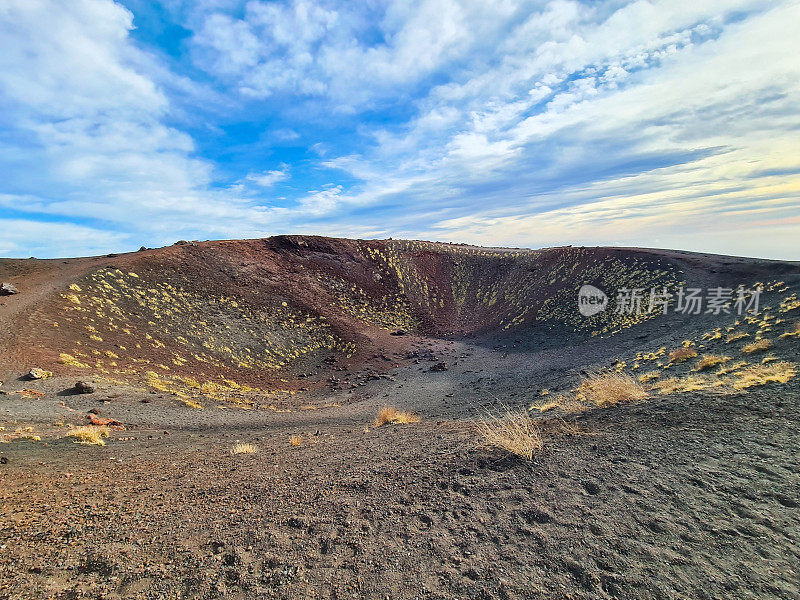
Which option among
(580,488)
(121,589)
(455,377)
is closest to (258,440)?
(121,589)

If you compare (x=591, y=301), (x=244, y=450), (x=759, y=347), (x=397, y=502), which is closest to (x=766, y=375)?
(x=759, y=347)

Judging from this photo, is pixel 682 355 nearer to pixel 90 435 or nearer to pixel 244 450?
pixel 244 450

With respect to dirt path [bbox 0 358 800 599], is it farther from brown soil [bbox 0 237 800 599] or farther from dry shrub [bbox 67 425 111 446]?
dry shrub [bbox 67 425 111 446]

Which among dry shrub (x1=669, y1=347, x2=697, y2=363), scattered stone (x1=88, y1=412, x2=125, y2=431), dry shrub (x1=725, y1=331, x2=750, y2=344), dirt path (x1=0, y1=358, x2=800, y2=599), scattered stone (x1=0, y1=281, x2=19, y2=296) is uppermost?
scattered stone (x1=0, y1=281, x2=19, y2=296)

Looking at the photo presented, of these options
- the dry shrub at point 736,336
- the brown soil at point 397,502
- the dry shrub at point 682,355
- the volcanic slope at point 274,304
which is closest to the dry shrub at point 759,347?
the brown soil at point 397,502

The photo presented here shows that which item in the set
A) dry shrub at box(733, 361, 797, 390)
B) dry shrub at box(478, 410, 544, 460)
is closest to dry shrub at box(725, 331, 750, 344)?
dry shrub at box(733, 361, 797, 390)

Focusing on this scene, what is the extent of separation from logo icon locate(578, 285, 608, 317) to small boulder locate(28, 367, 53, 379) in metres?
32.1

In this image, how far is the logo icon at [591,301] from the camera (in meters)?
27.7

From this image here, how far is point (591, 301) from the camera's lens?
28.9m

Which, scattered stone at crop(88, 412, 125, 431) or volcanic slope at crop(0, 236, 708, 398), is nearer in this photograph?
scattered stone at crop(88, 412, 125, 431)

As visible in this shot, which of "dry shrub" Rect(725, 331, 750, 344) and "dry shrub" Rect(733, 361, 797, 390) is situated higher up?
"dry shrub" Rect(733, 361, 797, 390)

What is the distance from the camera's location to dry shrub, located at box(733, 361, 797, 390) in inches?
272

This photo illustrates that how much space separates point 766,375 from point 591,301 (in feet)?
75.7

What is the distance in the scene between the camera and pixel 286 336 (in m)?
25.8
